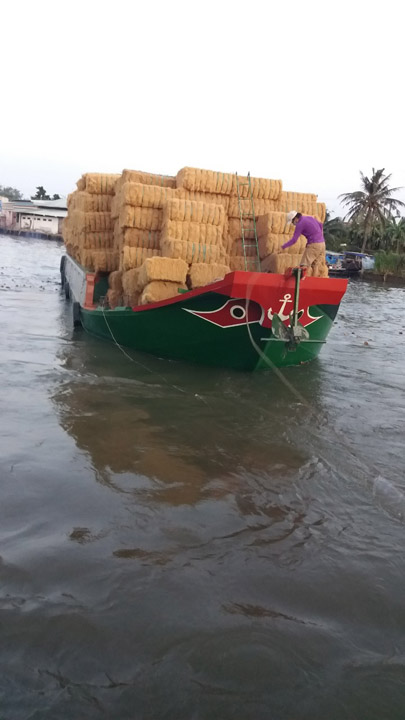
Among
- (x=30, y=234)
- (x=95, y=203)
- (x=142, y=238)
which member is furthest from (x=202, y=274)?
(x=30, y=234)

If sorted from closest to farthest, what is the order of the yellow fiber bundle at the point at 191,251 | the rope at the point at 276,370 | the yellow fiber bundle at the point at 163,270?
the rope at the point at 276,370 → the yellow fiber bundle at the point at 163,270 → the yellow fiber bundle at the point at 191,251

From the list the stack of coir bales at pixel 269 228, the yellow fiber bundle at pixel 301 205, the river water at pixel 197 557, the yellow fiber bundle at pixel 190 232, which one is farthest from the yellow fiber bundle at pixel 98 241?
the river water at pixel 197 557

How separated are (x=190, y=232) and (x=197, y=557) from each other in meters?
7.51

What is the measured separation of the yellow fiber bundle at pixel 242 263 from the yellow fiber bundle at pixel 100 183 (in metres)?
4.31

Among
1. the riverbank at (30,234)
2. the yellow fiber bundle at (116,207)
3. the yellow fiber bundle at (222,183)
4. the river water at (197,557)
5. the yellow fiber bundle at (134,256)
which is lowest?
the river water at (197,557)

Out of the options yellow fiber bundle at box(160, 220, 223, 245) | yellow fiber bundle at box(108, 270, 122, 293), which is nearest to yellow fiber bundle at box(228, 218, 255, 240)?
yellow fiber bundle at box(160, 220, 223, 245)

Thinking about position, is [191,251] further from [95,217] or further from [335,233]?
[335,233]

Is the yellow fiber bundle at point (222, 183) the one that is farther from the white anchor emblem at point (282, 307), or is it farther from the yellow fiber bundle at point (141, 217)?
the white anchor emblem at point (282, 307)

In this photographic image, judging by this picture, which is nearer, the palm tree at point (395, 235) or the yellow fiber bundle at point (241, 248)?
the yellow fiber bundle at point (241, 248)

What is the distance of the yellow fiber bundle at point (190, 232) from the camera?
34.3 ft

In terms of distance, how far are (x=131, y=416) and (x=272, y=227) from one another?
5.16 meters

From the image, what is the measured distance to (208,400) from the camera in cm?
843

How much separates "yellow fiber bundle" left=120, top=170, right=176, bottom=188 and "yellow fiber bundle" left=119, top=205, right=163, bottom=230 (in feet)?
2.44

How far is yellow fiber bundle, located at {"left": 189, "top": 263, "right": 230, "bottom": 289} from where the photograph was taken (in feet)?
33.9
